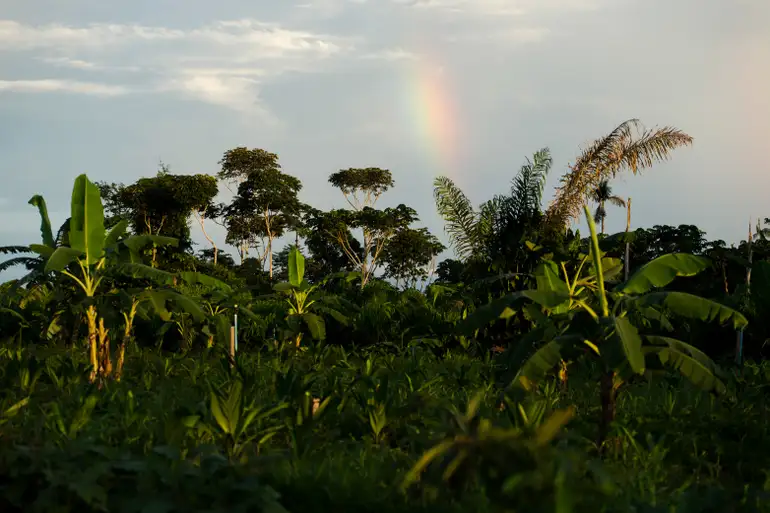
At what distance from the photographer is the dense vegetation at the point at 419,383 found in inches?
196

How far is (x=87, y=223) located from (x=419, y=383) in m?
4.92

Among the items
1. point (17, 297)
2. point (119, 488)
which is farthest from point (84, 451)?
point (17, 297)

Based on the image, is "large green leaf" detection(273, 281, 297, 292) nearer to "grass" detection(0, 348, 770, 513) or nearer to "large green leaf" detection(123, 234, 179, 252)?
"grass" detection(0, 348, 770, 513)

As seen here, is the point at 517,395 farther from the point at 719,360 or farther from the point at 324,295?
the point at 324,295

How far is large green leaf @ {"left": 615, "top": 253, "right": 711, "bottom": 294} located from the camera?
841cm

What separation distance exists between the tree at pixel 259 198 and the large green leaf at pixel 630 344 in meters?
39.0

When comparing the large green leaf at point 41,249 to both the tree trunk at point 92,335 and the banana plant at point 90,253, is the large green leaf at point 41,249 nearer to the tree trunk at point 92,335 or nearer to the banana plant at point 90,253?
A: the banana plant at point 90,253

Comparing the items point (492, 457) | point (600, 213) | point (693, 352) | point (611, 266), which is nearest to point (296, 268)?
point (611, 266)

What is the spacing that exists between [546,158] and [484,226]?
169cm

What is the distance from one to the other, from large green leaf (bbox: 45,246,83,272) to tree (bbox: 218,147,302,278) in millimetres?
34624

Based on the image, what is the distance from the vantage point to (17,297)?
18.4 metres

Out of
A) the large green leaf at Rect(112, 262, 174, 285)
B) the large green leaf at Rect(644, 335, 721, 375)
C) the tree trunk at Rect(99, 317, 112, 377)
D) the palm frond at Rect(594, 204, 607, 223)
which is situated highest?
the palm frond at Rect(594, 204, 607, 223)

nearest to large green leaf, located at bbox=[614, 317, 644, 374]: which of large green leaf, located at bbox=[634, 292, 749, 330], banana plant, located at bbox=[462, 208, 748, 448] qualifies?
banana plant, located at bbox=[462, 208, 748, 448]

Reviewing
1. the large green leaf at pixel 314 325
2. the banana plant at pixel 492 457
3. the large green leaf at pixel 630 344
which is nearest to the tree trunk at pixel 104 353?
the large green leaf at pixel 314 325
